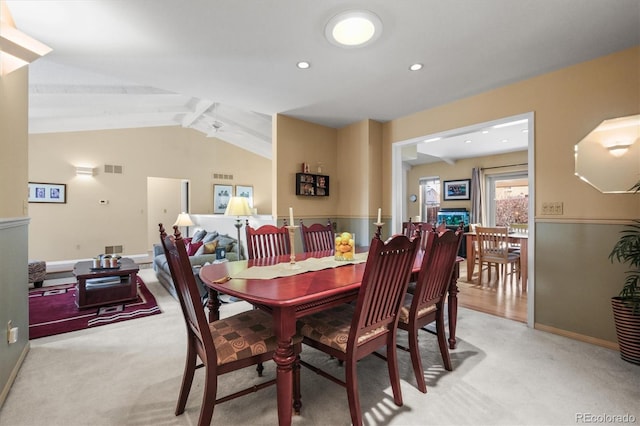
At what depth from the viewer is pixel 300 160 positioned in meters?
4.20

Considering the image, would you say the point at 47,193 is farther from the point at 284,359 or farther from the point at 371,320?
the point at 371,320

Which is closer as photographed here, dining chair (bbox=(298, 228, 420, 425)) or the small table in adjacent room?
dining chair (bbox=(298, 228, 420, 425))

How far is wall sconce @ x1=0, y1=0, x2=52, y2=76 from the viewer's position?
4.48 feet

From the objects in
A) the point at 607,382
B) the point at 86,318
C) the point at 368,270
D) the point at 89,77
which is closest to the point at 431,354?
the point at 607,382

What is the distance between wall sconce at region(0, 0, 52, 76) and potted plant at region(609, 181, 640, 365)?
381 centimetres

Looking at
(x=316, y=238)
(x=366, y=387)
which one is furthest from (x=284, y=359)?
(x=316, y=238)

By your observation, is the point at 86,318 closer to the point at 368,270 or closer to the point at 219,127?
the point at 368,270

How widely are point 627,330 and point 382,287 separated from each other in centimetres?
210

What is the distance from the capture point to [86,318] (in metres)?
3.10

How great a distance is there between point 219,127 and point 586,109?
20.6 ft

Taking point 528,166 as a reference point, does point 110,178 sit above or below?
above

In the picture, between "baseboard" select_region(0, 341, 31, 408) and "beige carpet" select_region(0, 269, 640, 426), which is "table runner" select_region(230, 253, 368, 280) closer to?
"beige carpet" select_region(0, 269, 640, 426)

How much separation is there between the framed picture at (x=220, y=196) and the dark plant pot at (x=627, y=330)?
751cm

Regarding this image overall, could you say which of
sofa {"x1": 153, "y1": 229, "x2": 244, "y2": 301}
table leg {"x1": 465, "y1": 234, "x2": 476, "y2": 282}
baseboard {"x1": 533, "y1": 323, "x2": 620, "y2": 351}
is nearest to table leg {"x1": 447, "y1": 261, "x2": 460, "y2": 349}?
baseboard {"x1": 533, "y1": 323, "x2": 620, "y2": 351}
